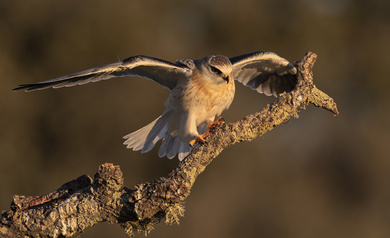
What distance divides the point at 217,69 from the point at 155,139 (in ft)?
3.80

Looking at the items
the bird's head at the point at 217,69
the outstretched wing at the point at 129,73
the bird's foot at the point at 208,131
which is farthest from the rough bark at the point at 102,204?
the bird's head at the point at 217,69

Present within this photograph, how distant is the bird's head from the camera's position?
4.42m

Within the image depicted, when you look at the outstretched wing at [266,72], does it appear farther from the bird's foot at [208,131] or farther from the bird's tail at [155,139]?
the bird's tail at [155,139]

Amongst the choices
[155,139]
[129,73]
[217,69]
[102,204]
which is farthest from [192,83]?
[102,204]

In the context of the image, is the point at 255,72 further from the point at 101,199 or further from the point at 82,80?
the point at 101,199

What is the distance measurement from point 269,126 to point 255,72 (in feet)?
5.80

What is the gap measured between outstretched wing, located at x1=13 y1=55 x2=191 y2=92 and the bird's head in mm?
183

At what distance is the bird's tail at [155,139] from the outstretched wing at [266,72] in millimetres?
965

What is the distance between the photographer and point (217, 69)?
14.6 feet

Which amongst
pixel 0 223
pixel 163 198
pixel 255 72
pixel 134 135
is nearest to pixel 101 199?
pixel 163 198

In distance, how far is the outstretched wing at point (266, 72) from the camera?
4719 mm

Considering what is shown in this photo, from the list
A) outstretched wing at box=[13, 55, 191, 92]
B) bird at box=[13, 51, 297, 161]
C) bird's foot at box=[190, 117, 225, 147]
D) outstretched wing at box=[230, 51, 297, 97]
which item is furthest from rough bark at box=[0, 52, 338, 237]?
outstretched wing at box=[230, 51, 297, 97]

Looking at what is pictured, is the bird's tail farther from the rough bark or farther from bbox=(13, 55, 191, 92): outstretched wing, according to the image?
the rough bark

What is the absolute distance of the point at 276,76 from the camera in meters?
5.10
